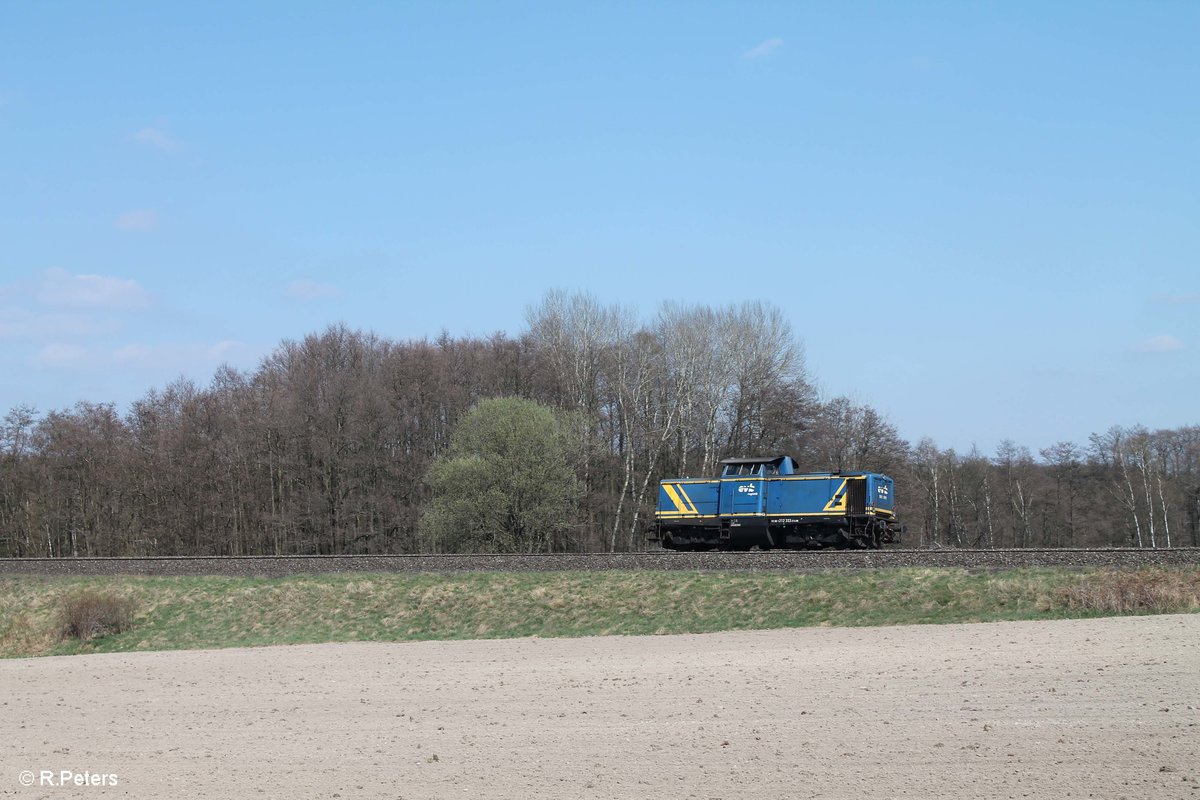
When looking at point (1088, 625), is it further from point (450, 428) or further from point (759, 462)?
point (450, 428)

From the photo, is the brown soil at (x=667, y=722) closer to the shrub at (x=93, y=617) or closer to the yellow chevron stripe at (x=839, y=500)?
the shrub at (x=93, y=617)

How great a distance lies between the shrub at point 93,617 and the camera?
25.9 meters

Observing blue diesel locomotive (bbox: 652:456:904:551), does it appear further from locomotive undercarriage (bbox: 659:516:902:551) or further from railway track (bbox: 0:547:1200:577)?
railway track (bbox: 0:547:1200:577)

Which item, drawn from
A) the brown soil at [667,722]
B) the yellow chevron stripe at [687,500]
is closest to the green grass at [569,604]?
the brown soil at [667,722]

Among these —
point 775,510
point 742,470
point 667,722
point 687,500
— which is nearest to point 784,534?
point 775,510

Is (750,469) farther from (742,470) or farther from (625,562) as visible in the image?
(625,562)

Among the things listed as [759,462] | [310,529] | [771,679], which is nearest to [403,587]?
[759,462]

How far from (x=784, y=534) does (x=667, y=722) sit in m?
22.5

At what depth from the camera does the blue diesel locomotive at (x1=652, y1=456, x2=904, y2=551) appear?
32.8m

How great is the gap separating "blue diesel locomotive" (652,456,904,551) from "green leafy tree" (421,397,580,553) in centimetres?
1091

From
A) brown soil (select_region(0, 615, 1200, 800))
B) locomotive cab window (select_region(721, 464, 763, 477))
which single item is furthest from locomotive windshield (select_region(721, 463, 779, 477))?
brown soil (select_region(0, 615, 1200, 800))

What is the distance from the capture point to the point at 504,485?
151 feet

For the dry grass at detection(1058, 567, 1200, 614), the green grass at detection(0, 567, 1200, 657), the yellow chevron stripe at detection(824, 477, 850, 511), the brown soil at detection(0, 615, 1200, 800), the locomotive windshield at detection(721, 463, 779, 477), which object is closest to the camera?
the brown soil at detection(0, 615, 1200, 800)

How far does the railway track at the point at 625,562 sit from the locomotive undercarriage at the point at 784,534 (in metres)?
4.87
